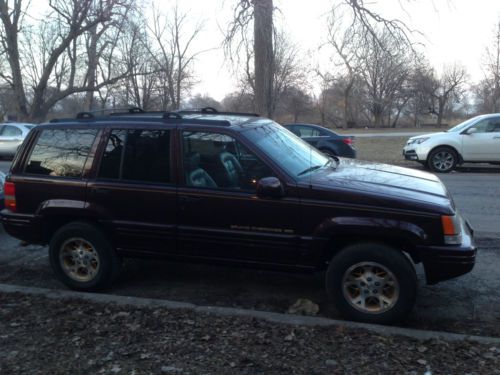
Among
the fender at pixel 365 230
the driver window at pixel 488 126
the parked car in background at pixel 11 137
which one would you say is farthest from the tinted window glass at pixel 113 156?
the parked car in background at pixel 11 137

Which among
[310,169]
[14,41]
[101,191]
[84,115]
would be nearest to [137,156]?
[101,191]

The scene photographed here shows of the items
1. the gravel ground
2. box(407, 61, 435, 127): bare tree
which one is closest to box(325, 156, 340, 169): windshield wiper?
the gravel ground

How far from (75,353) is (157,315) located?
765mm

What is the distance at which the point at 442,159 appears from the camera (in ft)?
45.7

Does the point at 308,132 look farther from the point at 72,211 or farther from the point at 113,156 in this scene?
the point at 72,211

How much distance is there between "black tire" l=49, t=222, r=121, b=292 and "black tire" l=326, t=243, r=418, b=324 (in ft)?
6.94

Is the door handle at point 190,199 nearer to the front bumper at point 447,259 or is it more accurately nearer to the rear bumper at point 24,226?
the rear bumper at point 24,226

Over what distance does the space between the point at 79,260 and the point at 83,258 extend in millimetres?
47

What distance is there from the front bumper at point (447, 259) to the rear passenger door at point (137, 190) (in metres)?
2.17

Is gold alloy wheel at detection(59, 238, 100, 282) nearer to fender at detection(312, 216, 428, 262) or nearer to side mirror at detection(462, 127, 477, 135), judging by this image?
fender at detection(312, 216, 428, 262)

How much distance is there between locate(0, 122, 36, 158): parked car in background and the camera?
19.2 metres

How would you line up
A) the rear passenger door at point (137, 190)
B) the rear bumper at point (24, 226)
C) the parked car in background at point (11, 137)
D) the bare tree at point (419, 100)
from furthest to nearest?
the bare tree at point (419, 100) → the parked car in background at point (11, 137) → the rear bumper at point (24, 226) → the rear passenger door at point (137, 190)

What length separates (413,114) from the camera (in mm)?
81438

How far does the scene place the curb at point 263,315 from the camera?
11.9 ft
